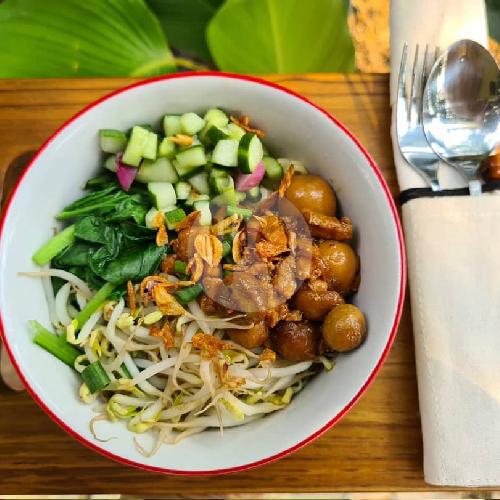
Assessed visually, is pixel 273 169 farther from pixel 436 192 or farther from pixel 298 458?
pixel 298 458

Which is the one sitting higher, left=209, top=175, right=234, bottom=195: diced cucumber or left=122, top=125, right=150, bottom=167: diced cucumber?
left=122, top=125, right=150, bottom=167: diced cucumber

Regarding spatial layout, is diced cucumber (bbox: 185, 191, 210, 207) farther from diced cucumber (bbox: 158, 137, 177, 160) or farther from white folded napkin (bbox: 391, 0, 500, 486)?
white folded napkin (bbox: 391, 0, 500, 486)

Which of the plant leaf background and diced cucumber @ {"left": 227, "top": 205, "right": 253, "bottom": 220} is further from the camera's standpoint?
the plant leaf background

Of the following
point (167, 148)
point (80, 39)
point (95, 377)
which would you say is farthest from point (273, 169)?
point (80, 39)

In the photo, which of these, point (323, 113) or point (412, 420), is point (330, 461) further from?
point (323, 113)

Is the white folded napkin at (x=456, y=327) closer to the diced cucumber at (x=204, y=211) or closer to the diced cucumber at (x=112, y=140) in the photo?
the diced cucumber at (x=204, y=211)

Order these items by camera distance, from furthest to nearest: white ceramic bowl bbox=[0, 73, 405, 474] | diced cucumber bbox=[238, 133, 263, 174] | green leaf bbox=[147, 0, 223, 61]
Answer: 1. green leaf bbox=[147, 0, 223, 61]
2. diced cucumber bbox=[238, 133, 263, 174]
3. white ceramic bowl bbox=[0, 73, 405, 474]

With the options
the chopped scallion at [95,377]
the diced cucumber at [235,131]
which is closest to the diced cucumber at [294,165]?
the diced cucumber at [235,131]

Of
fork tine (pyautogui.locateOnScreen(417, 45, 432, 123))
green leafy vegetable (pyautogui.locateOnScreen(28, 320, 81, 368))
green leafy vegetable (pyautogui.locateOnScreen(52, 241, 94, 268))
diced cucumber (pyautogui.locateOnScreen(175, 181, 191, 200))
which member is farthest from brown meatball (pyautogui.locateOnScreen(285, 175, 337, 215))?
green leafy vegetable (pyautogui.locateOnScreen(28, 320, 81, 368))
